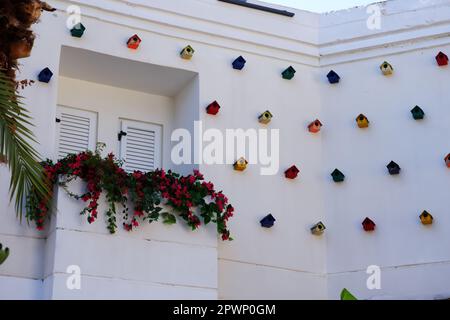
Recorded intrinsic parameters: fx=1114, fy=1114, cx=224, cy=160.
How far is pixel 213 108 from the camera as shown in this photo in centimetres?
1278

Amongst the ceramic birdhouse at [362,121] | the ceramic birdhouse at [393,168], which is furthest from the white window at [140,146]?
the ceramic birdhouse at [393,168]

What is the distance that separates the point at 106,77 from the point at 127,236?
2.42m

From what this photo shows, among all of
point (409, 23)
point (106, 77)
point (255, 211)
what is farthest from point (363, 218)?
point (106, 77)

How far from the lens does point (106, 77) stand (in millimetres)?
13008

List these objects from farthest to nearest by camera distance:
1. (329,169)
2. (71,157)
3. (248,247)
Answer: (329,169), (248,247), (71,157)

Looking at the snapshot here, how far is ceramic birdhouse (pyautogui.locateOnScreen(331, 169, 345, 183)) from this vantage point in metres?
13.0

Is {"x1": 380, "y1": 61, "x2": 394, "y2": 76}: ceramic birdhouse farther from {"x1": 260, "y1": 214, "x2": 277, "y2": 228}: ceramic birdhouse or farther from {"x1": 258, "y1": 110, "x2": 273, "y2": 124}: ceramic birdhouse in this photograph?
{"x1": 260, "y1": 214, "x2": 277, "y2": 228}: ceramic birdhouse

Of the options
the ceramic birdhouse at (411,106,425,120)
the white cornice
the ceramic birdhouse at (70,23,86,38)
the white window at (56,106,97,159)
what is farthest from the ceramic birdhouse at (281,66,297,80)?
the ceramic birdhouse at (70,23,86,38)

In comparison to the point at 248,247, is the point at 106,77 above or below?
above

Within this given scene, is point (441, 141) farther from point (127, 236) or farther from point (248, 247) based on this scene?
point (127, 236)

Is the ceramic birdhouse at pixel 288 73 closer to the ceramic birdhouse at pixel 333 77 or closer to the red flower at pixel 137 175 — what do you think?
the ceramic birdhouse at pixel 333 77

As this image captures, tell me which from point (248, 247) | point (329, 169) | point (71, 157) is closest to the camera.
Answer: point (71, 157)

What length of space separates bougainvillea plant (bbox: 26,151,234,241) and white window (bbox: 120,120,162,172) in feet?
3.98

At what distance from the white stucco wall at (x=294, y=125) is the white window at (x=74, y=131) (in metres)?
0.11
